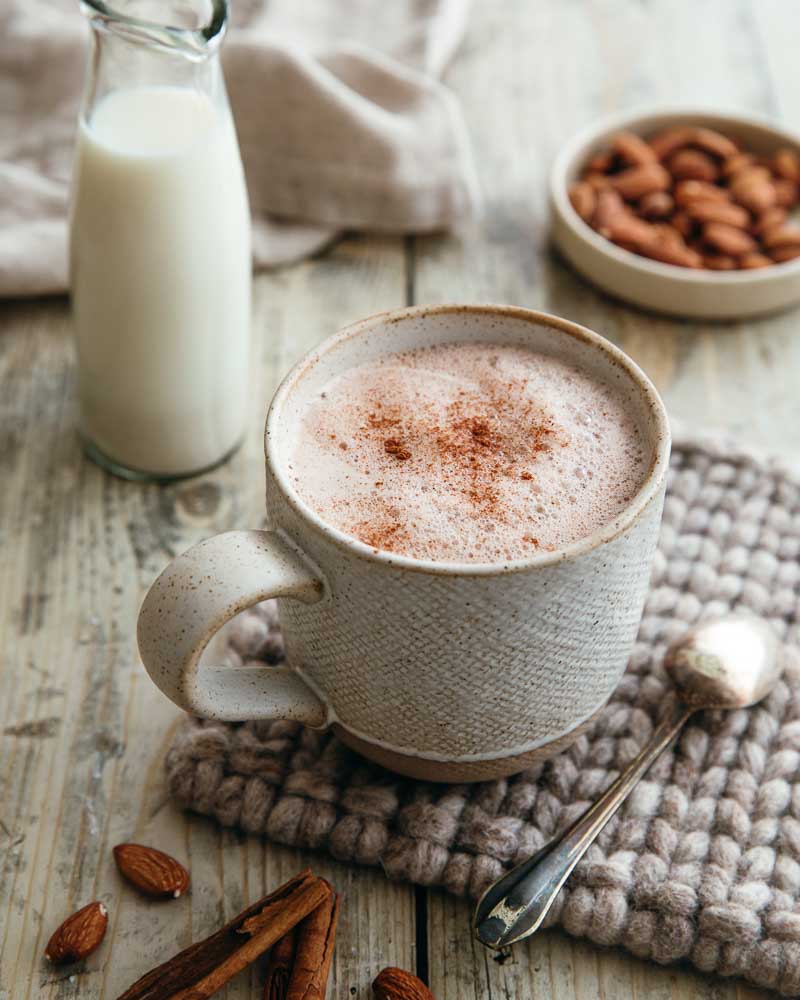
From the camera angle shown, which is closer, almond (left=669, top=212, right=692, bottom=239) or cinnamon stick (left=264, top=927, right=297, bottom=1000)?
cinnamon stick (left=264, top=927, right=297, bottom=1000)

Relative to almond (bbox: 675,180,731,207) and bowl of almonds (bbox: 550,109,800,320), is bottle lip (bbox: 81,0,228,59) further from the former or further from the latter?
almond (bbox: 675,180,731,207)

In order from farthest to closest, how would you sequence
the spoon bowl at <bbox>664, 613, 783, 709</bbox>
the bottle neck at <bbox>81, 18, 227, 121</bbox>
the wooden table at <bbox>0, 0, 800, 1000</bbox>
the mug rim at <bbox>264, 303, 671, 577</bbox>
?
the bottle neck at <bbox>81, 18, 227, 121</bbox>, the spoon bowl at <bbox>664, 613, 783, 709</bbox>, the wooden table at <bbox>0, 0, 800, 1000</bbox>, the mug rim at <bbox>264, 303, 671, 577</bbox>

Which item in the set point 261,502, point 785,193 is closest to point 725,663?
point 261,502

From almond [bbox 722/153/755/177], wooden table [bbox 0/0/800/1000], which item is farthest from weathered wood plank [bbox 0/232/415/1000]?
almond [bbox 722/153/755/177]

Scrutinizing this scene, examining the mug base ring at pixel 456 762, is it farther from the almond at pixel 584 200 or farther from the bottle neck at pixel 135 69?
the almond at pixel 584 200

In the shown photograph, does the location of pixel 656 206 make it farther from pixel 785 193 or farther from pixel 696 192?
pixel 785 193

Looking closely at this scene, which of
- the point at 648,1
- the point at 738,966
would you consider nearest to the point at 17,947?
A: the point at 738,966

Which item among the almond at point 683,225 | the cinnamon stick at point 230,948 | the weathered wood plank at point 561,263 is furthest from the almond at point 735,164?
the cinnamon stick at point 230,948
